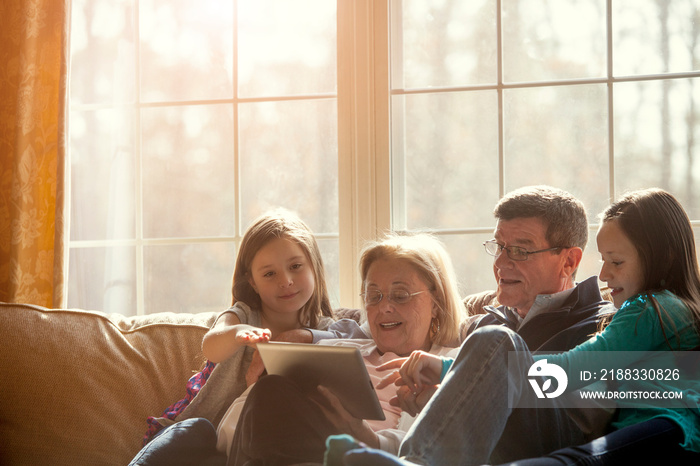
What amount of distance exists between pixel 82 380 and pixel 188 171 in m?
1.04

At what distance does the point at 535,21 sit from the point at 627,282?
4.20ft

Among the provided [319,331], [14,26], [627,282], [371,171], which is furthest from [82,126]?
[627,282]

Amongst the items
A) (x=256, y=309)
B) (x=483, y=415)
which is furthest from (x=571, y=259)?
(x=256, y=309)

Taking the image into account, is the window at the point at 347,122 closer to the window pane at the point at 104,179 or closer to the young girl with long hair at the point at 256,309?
the window pane at the point at 104,179

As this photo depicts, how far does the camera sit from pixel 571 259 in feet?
6.12

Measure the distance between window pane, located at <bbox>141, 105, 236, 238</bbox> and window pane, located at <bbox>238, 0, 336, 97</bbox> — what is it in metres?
0.19

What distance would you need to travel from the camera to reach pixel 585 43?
2.53 m

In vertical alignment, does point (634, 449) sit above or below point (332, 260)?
below

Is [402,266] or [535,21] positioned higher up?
[535,21]

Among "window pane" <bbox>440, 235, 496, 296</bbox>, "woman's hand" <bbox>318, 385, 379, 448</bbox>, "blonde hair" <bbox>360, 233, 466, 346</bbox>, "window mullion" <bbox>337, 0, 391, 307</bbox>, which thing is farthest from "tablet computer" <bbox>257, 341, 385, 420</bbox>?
"window pane" <bbox>440, 235, 496, 296</bbox>

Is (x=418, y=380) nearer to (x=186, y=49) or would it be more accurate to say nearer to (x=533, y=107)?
(x=533, y=107)

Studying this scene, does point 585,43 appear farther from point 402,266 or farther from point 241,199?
point 241,199

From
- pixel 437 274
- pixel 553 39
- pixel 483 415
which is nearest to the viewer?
pixel 483 415

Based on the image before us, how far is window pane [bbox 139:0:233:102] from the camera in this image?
281 cm
